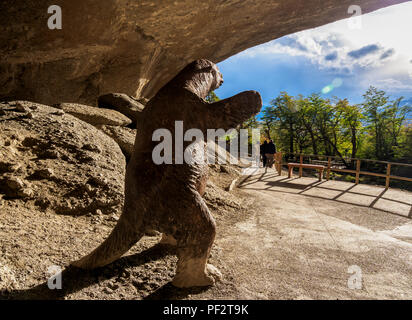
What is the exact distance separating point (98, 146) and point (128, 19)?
347cm

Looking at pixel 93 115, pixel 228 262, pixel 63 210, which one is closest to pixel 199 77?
pixel 228 262

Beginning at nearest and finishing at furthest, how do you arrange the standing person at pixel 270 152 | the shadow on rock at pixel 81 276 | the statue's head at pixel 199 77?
the shadow on rock at pixel 81 276 → the statue's head at pixel 199 77 → the standing person at pixel 270 152

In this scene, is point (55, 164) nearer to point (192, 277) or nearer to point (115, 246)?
point (115, 246)

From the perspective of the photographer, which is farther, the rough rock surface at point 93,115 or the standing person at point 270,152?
the standing person at point 270,152

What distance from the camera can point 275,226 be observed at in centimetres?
317

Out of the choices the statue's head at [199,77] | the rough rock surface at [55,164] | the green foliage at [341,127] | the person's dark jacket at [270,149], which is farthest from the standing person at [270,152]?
the green foliage at [341,127]

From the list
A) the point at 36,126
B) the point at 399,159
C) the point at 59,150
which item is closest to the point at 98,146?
the point at 59,150

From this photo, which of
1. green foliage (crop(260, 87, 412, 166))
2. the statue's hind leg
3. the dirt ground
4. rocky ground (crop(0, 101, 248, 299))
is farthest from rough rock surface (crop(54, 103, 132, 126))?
green foliage (crop(260, 87, 412, 166))

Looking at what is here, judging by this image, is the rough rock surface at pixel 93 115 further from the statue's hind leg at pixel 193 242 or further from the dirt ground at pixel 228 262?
the statue's hind leg at pixel 193 242

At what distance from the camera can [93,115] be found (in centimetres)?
441

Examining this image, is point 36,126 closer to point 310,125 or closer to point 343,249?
point 343,249

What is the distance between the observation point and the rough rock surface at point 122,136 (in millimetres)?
4113

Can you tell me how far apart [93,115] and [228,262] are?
353 cm

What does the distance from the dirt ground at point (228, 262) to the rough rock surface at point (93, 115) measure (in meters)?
2.40
